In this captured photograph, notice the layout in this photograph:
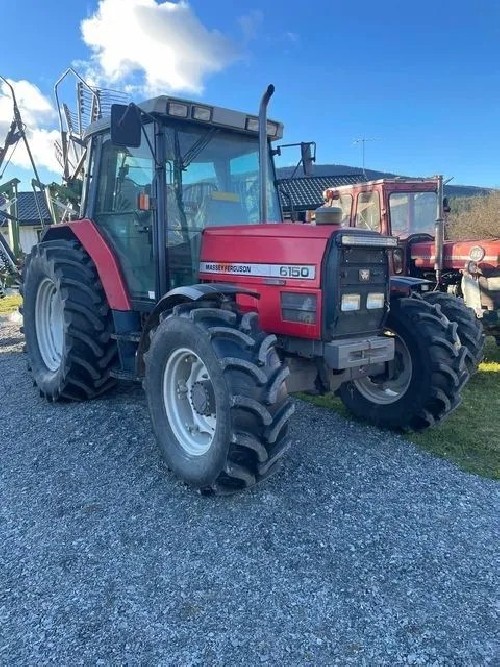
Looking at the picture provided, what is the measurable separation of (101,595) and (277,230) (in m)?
2.30

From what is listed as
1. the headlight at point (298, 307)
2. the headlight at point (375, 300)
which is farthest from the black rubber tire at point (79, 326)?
the headlight at point (375, 300)

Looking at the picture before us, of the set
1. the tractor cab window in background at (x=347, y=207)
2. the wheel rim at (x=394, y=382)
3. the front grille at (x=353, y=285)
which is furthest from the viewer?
the tractor cab window in background at (x=347, y=207)

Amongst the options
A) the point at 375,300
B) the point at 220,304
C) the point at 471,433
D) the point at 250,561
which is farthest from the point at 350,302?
the point at 471,433

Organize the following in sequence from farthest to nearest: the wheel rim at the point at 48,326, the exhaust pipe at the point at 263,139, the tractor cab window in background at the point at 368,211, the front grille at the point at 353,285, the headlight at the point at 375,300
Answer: the tractor cab window in background at the point at 368,211, the wheel rim at the point at 48,326, the headlight at the point at 375,300, the exhaust pipe at the point at 263,139, the front grille at the point at 353,285

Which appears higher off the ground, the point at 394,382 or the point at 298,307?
the point at 298,307

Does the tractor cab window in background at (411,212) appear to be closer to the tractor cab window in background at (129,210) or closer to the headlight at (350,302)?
the tractor cab window in background at (129,210)

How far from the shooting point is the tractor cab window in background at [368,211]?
843 cm

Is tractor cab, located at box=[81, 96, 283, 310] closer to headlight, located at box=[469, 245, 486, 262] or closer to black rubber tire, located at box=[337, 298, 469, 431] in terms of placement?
black rubber tire, located at box=[337, 298, 469, 431]

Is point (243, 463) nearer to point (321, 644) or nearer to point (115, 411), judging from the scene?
point (321, 644)

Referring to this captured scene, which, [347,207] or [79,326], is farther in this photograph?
[347,207]

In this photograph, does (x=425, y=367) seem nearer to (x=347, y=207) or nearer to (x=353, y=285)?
(x=353, y=285)

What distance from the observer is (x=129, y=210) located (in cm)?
433

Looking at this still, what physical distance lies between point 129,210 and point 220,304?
4.69 feet

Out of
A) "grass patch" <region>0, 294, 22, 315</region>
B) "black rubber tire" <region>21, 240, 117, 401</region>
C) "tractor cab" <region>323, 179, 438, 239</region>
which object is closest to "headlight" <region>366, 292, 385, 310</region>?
"black rubber tire" <region>21, 240, 117, 401</region>
